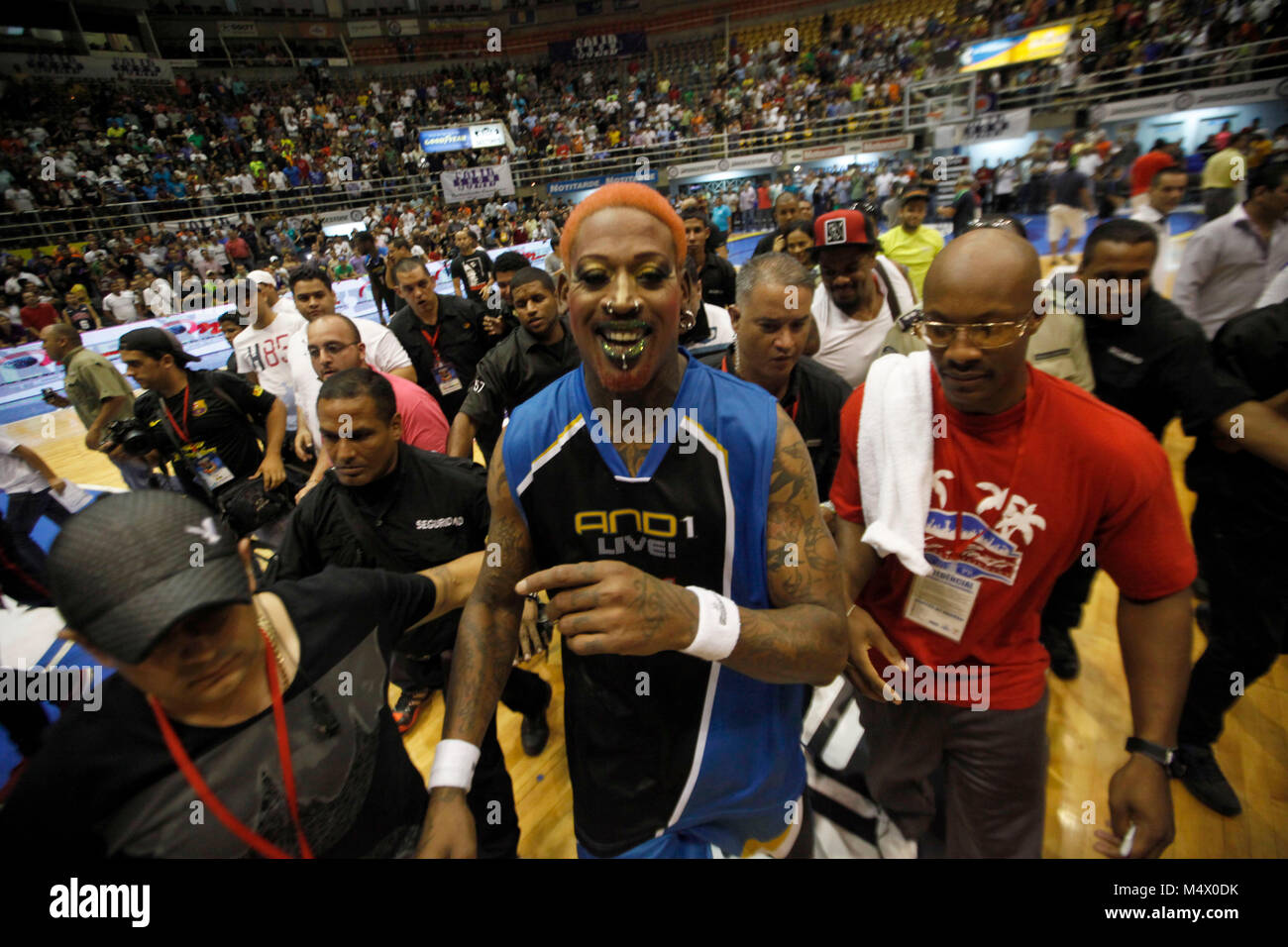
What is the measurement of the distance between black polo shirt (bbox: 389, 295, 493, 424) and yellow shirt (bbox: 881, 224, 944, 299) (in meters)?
3.66

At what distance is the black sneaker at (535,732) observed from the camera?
9.43ft

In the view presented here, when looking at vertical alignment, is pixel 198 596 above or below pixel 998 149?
below

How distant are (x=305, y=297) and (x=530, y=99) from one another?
26179 mm

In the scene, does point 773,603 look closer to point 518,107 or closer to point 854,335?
point 854,335

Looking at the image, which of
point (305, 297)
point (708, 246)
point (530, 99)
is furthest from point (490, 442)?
point (530, 99)

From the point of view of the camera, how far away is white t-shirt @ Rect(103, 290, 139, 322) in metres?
10.7

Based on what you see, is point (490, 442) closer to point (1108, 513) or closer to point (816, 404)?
point (816, 404)

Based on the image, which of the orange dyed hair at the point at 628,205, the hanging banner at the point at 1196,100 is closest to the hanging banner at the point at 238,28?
the hanging banner at the point at 1196,100

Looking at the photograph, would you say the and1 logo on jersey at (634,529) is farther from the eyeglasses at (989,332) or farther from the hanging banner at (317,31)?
the hanging banner at (317,31)

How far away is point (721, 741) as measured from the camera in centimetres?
139

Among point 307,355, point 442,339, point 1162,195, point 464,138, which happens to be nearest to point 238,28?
point 464,138

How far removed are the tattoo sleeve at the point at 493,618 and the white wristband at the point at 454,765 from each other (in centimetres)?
7

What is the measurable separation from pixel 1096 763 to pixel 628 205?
298cm

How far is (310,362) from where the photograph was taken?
3617mm
